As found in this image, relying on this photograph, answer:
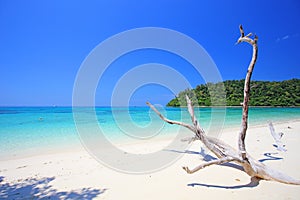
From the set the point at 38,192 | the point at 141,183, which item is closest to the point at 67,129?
the point at 38,192

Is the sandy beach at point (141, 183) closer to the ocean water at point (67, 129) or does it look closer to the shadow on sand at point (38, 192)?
the shadow on sand at point (38, 192)

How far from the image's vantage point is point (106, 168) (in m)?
4.89

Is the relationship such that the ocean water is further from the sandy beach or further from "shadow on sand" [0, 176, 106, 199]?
"shadow on sand" [0, 176, 106, 199]

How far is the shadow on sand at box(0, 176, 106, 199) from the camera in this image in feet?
10.5

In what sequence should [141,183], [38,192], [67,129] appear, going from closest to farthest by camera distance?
1. [38,192]
2. [141,183]
3. [67,129]

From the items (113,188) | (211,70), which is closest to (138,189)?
(113,188)

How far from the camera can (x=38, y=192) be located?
3414mm

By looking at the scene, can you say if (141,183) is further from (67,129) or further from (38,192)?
(67,129)

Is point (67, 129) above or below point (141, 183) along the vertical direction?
above

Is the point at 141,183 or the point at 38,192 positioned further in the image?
the point at 141,183

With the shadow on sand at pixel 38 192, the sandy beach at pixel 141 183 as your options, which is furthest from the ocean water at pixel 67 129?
the shadow on sand at pixel 38 192

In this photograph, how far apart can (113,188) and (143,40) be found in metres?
6.92

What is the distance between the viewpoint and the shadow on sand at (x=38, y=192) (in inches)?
126

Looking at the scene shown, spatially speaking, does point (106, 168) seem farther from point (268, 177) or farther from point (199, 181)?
point (268, 177)
